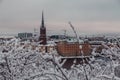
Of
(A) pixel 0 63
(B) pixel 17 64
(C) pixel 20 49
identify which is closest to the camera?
(A) pixel 0 63

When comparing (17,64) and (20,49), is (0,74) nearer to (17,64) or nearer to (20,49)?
(17,64)

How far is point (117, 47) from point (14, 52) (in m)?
1.88

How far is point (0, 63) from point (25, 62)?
709mm

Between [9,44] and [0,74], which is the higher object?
[9,44]

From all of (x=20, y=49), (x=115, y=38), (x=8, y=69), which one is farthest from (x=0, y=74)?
(x=115, y=38)

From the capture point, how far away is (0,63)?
4.88 m

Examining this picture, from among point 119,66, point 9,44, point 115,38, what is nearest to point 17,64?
point 9,44

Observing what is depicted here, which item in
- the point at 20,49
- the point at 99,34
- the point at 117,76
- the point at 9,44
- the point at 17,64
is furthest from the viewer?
the point at 9,44

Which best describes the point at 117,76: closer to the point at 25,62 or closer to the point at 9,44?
the point at 25,62

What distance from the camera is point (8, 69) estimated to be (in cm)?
492

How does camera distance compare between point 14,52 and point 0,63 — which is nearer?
point 0,63

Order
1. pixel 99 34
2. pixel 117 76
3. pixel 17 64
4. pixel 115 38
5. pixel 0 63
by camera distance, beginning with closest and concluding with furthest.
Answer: pixel 117 76, pixel 115 38, pixel 99 34, pixel 0 63, pixel 17 64

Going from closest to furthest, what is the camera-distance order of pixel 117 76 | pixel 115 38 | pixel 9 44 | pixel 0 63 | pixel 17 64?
pixel 117 76 < pixel 115 38 < pixel 0 63 < pixel 17 64 < pixel 9 44

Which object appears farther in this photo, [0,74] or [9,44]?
[9,44]
